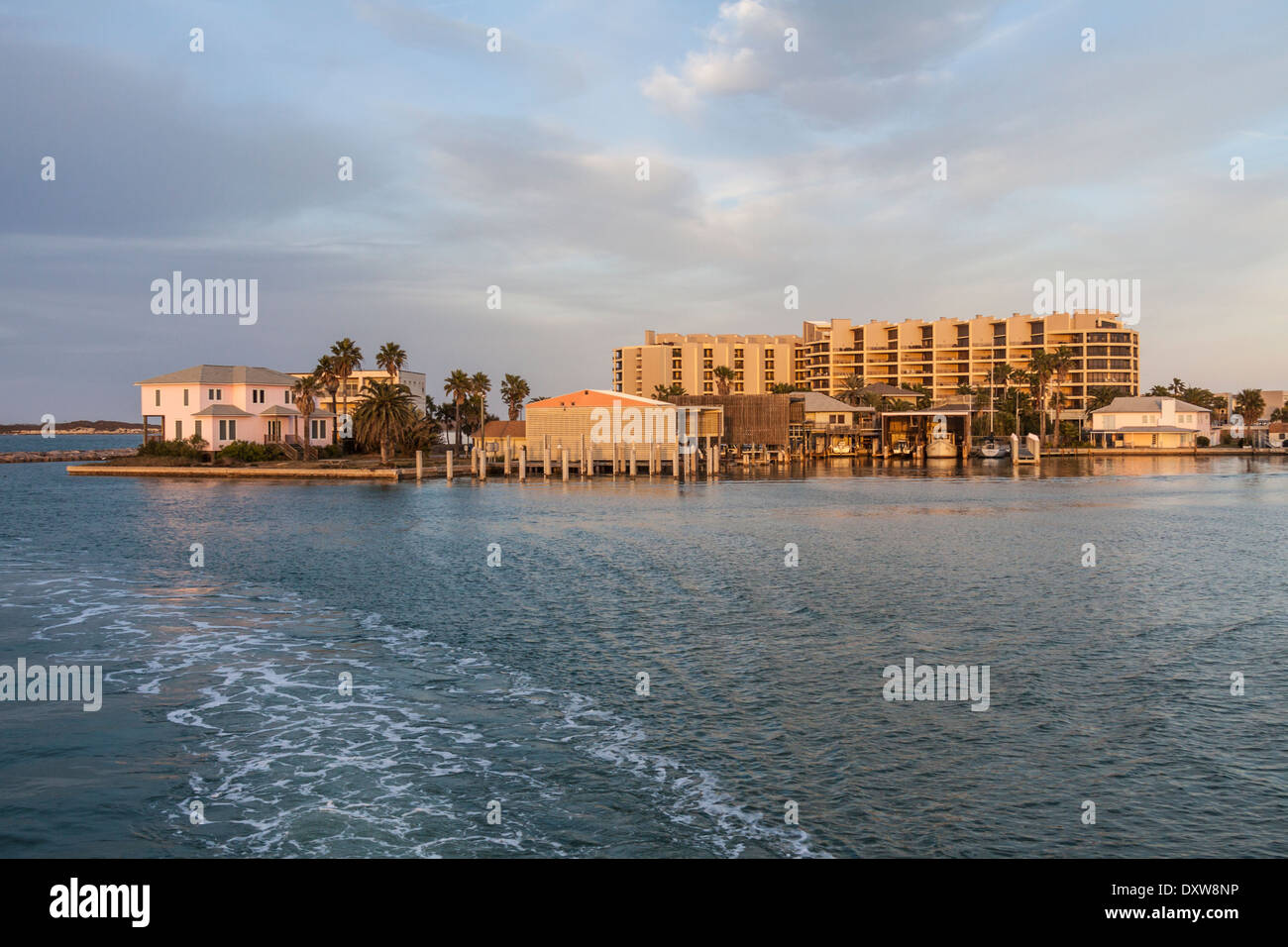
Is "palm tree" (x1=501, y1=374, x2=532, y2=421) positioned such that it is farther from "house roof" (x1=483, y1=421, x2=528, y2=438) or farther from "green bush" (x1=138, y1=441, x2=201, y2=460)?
"green bush" (x1=138, y1=441, x2=201, y2=460)

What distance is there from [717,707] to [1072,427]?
156 meters

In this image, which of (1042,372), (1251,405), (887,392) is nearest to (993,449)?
(1042,372)

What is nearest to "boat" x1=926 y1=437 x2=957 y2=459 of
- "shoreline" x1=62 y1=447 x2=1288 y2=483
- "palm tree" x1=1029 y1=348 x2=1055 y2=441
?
"shoreline" x1=62 y1=447 x2=1288 y2=483

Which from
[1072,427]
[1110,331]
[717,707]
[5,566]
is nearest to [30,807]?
[717,707]

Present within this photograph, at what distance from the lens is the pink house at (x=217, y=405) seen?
9819cm

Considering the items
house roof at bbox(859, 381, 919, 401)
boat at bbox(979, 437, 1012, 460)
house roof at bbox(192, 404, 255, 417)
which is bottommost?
boat at bbox(979, 437, 1012, 460)

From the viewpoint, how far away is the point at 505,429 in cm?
13825

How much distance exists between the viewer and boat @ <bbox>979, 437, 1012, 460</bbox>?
140 m

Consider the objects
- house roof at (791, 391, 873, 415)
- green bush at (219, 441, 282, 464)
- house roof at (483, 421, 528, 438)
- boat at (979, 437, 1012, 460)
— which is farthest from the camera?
house roof at (791, 391, 873, 415)

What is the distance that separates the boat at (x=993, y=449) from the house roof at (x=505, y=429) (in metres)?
69.5

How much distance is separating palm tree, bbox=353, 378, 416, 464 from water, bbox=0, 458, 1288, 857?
5624cm

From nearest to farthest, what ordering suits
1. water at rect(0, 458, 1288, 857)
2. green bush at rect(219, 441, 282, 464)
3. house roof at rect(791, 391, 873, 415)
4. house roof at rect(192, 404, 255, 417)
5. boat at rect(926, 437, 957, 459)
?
water at rect(0, 458, 1288, 857), green bush at rect(219, 441, 282, 464), house roof at rect(192, 404, 255, 417), boat at rect(926, 437, 957, 459), house roof at rect(791, 391, 873, 415)

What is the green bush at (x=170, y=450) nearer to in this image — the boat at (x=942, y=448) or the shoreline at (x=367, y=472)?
the shoreline at (x=367, y=472)

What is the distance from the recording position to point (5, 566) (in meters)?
37.2
